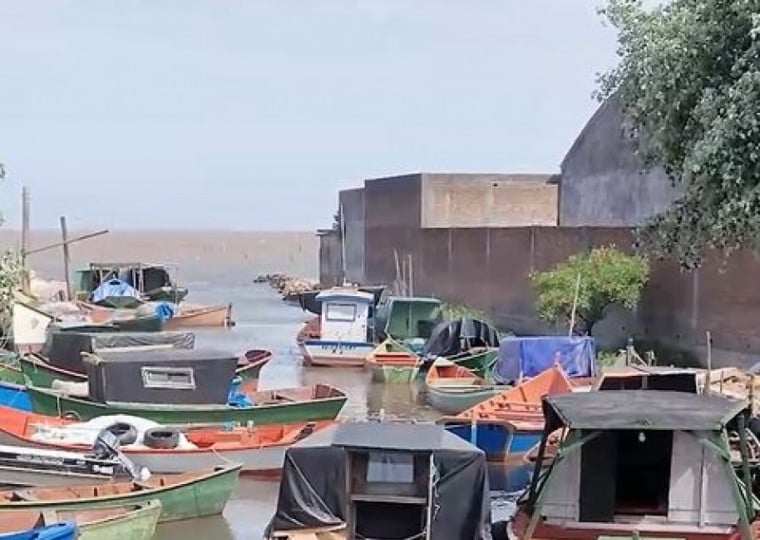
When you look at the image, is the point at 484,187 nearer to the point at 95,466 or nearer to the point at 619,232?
the point at 619,232

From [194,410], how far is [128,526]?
679cm

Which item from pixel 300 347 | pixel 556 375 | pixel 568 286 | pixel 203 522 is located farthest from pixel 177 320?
pixel 203 522

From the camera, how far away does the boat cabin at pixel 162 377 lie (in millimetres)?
21297

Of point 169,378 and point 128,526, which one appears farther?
point 169,378

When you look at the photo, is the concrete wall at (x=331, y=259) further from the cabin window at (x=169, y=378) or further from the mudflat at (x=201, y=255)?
the cabin window at (x=169, y=378)

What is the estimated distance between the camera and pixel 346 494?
1231 centimetres

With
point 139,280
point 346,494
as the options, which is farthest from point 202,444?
point 139,280

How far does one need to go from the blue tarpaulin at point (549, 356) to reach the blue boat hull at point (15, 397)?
951cm

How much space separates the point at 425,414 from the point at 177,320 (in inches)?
949

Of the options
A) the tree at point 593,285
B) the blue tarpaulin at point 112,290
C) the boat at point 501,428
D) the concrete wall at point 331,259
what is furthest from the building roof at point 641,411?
the concrete wall at point 331,259

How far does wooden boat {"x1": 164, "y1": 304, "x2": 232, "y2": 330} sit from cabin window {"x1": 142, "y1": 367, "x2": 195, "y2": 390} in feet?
86.8

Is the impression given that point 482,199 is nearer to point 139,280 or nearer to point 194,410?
point 139,280

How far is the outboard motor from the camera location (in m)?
16.5

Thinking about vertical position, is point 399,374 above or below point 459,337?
below
